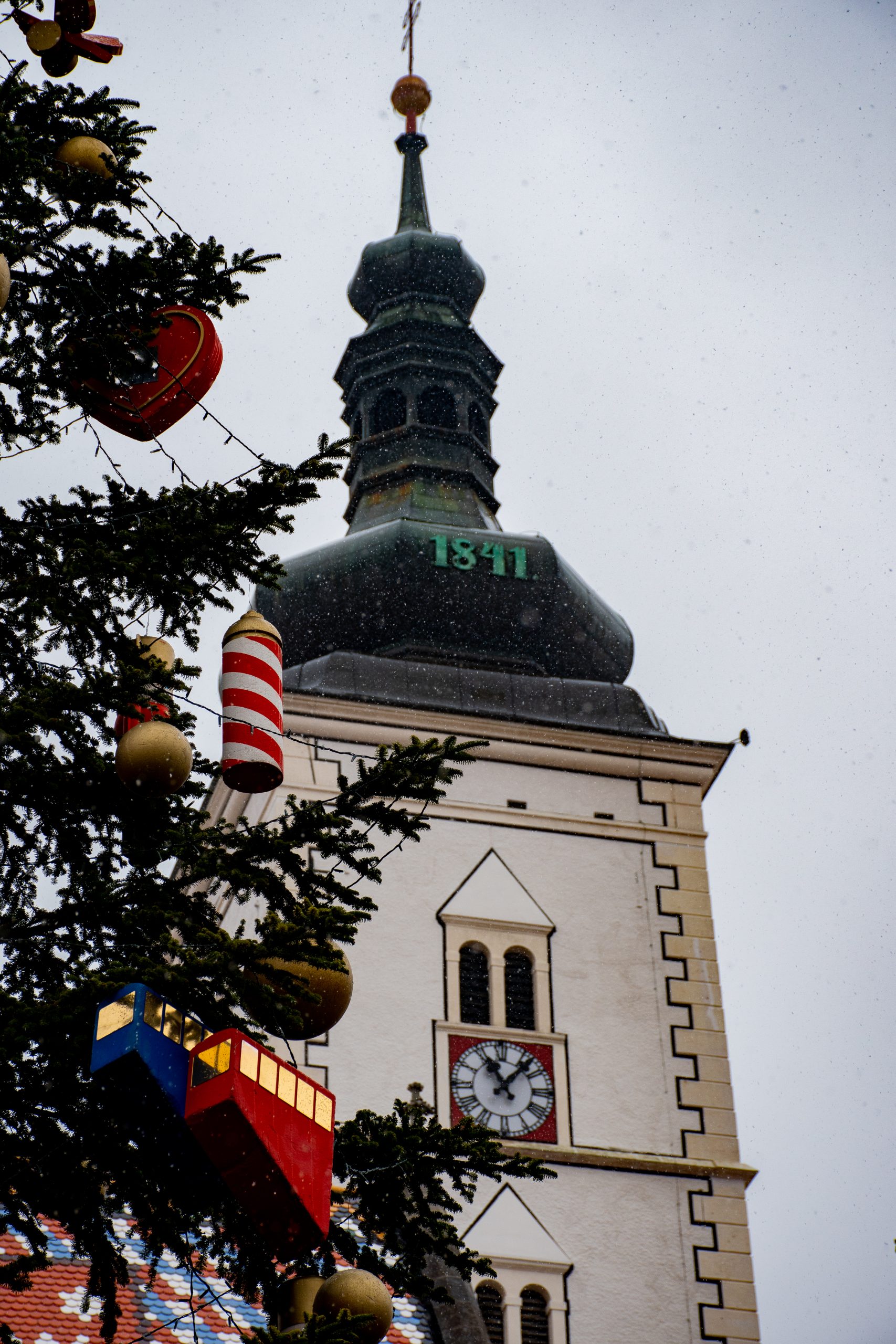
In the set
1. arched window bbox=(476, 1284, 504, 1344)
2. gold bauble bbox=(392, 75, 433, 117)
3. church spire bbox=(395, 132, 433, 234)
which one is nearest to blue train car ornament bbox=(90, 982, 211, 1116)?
arched window bbox=(476, 1284, 504, 1344)

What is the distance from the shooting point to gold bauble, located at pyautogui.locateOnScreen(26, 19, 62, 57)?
611 cm

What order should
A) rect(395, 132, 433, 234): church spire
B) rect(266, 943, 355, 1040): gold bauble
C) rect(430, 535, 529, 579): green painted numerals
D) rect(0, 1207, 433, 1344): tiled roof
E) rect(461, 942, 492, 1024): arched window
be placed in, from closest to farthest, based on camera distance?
rect(266, 943, 355, 1040): gold bauble → rect(0, 1207, 433, 1344): tiled roof → rect(461, 942, 492, 1024): arched window → rect(430, 535, 529, 579): green painted numerals → rect(395, 132, 433, 234): church spire

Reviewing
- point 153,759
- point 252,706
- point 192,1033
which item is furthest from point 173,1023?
point 252,706

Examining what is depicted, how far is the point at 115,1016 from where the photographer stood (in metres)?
5.34

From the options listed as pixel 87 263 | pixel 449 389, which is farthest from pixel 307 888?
pixel 449 389

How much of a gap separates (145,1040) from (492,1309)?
13970 millimetres

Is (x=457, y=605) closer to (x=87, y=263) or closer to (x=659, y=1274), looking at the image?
(x=659, y=1274)

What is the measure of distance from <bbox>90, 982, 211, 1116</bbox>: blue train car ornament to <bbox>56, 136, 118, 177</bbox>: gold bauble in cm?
255

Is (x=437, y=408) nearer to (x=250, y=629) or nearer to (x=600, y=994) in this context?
(x=600, y=994)

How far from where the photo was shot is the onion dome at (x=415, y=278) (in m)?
29.8

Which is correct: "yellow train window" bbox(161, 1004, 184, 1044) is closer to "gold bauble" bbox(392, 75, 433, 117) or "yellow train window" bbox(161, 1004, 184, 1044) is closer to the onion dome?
the onion dome

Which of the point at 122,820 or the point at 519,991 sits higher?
the point at 519,991

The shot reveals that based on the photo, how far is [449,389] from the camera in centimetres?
2841

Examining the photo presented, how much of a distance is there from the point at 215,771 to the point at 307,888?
529 millimetres
